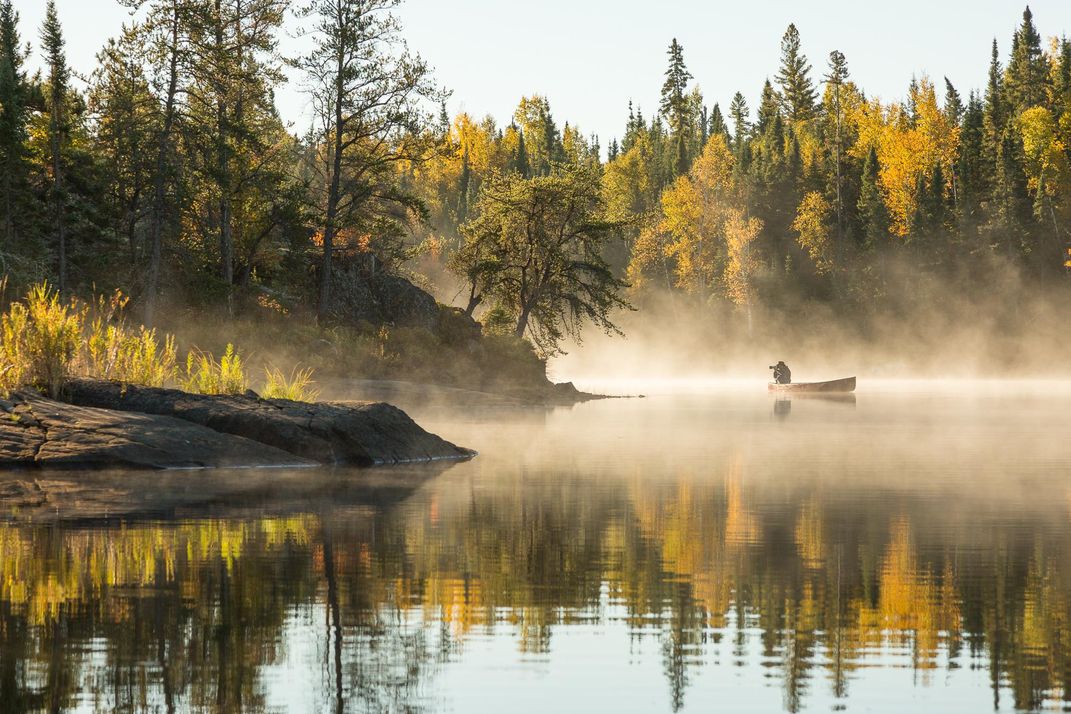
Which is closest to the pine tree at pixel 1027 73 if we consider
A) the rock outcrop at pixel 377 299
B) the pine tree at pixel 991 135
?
the pine tree at pixel 991 135

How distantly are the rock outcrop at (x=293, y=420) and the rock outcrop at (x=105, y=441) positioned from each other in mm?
601

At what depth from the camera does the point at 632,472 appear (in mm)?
22844

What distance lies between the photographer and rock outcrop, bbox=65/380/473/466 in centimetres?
2292

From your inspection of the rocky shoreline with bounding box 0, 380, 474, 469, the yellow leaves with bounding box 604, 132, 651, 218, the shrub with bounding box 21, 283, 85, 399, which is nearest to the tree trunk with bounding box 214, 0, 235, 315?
the rocky shoreline with bounding box 0, 380, 474, 469

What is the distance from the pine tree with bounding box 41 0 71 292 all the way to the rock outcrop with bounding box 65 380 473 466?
917 inches

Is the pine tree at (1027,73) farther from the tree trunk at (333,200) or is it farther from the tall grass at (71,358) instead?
the tall grass at (71,358)

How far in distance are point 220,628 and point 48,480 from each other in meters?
10.9

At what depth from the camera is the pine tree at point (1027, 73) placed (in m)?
116

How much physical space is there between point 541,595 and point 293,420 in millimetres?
13624

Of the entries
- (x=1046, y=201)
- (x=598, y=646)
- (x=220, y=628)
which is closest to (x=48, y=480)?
(x=220, y=628)

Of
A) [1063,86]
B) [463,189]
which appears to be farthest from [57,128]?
[463,189]

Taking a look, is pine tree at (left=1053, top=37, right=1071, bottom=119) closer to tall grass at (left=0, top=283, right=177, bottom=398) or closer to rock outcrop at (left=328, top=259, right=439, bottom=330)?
rock outcrop at (left=328, top=259, right=439, bottom=330)

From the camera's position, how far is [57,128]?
2005 inches

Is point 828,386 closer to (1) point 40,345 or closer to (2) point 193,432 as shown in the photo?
(2) point 193,432
